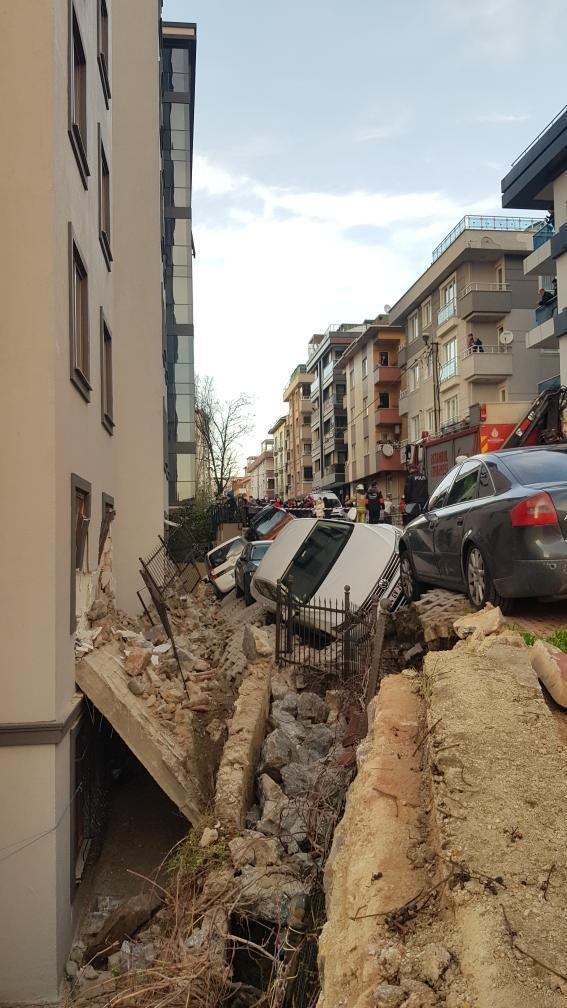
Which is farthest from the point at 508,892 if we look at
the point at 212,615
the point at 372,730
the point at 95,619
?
the point at 212,615

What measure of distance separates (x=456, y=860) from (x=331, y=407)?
217ft

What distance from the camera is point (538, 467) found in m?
6.71

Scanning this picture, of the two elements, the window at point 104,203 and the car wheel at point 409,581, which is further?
the window at point 104,203

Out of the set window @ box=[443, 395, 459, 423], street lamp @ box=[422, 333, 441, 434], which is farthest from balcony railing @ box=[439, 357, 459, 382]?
window @ box=[443, 395, 459, 423]

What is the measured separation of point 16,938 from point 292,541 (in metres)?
7.94

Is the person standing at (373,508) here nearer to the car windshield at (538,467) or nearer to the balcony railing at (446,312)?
the balcony railing at (446,312)

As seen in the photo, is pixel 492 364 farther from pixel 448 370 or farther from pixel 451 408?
pixel 451 408

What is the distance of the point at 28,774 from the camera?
6676 millimetres

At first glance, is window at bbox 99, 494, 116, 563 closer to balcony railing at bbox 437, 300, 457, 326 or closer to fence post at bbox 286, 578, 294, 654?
fence post at bbox 286, 578, 294, 654

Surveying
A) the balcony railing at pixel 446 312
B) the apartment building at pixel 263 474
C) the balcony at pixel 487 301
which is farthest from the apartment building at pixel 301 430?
the balcony at pixel 487 301

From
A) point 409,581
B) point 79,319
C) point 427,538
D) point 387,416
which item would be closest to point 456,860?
point 427,538

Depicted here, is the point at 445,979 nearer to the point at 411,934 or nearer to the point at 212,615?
the point at 411,934

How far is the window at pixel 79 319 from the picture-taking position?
8156 millimetres

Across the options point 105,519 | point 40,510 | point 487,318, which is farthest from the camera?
point 487,318
